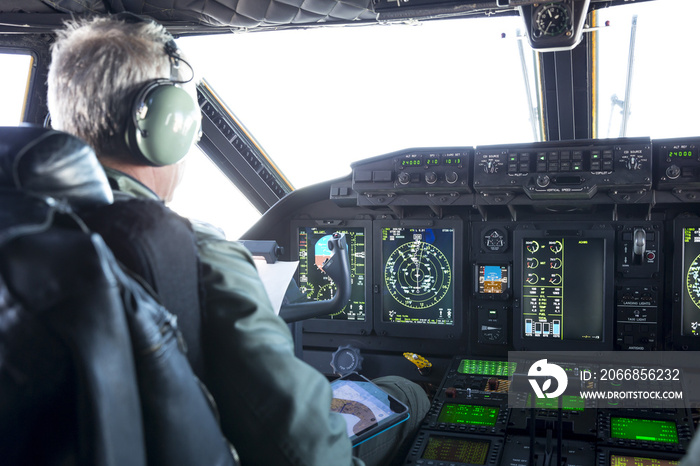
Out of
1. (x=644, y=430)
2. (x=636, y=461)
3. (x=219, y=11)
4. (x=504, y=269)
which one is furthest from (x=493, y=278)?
(x=219, y=11)

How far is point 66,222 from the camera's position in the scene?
580 mm

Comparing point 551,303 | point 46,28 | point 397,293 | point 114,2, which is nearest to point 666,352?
point 551,303

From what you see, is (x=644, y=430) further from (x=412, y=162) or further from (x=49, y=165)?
(x=49, y=165)

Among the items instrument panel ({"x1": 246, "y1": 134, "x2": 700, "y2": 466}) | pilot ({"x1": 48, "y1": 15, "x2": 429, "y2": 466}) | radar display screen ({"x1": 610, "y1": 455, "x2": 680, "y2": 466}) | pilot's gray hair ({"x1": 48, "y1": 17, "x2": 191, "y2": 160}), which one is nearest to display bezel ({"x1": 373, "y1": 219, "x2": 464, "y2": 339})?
instrument panel ({"x1": 246, "y1": 134, "x2": 700, "y2": 466})

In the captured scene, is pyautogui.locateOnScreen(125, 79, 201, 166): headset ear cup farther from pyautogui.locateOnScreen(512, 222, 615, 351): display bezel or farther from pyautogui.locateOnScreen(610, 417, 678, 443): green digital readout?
pyautogui.locateOnScreen(512, 222, 615, 351): display bezel

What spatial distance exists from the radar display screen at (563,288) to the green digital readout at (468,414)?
22.7 inches

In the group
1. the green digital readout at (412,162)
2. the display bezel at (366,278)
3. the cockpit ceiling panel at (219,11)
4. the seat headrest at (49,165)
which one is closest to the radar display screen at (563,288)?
the green digital readout at (412,162)

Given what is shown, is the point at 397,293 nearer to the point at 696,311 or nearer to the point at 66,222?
the point at 696,311

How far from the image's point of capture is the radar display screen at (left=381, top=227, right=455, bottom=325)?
8.64ft

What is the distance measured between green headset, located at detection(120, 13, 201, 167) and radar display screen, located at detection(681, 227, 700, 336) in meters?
2.02

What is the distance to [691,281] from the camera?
2.32 metres

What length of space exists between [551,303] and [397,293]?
0.65 meters

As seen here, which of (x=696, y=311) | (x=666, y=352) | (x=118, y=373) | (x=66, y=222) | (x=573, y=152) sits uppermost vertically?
(x=573, y=152)

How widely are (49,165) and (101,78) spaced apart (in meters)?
0.33
